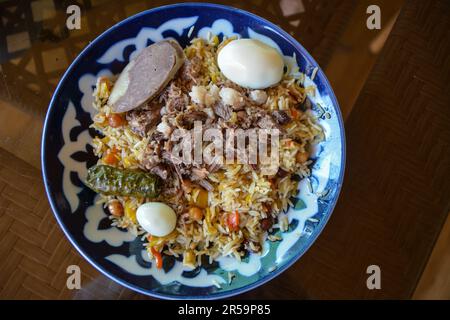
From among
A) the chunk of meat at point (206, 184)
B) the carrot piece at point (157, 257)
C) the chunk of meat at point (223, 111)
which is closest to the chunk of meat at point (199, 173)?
the chunk of meat at point (206, 184)

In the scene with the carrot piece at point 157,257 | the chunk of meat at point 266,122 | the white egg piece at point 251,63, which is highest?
the white egg piece at point 251,63

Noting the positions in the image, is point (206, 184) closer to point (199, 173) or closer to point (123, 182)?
point (199, 173)

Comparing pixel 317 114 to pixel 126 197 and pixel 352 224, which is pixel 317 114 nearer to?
pixel 352 224

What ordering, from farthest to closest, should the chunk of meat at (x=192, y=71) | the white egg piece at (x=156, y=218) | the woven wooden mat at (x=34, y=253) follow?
1. the woven wooden mat at (x=34, y=253)
2. the chunk of meat at (x=192, y=71)
3. the white egg piece at (x=156, y=218)

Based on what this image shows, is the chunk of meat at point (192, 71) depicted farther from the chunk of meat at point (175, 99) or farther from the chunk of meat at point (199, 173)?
the chunk of meat at point (199, 173)

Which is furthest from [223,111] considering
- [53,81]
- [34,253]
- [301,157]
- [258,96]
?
[34,253]
